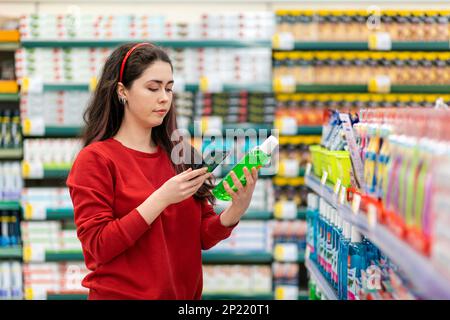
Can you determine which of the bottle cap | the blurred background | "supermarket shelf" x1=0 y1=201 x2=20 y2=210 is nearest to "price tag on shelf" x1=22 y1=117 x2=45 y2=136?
the blurred background

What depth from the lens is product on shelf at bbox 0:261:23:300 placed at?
16.6ft

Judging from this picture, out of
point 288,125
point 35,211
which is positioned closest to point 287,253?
point 288,125

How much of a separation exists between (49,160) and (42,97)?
479mm

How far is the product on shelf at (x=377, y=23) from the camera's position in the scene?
507cm

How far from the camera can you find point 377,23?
509 centimetres

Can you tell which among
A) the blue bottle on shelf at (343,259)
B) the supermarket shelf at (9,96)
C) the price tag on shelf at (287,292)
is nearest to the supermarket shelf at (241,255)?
the price tag on shelf at (287,292)

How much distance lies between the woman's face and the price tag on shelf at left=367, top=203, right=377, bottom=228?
2.62 ft

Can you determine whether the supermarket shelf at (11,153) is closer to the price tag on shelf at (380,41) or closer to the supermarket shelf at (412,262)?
the price tag on shelf at (380,41)

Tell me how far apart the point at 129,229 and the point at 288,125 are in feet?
10.3

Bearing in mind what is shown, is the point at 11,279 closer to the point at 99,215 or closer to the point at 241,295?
the point at 241,295

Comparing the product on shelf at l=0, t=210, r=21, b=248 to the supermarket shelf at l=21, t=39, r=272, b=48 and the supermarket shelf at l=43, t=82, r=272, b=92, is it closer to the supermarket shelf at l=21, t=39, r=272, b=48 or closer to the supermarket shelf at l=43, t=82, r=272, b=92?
the supermarket shelf at l=43, t=82, r=272, b=92

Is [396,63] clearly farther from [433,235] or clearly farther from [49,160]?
[433,235]

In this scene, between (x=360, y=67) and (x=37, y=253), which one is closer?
(x=37, y=253)
